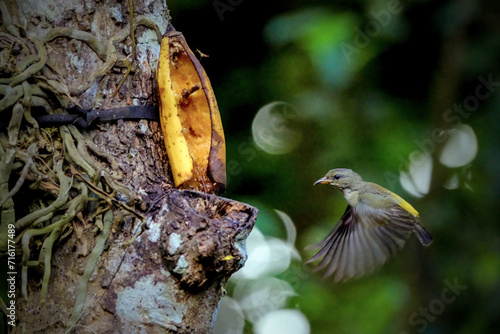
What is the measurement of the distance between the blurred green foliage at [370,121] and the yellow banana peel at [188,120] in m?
1.39

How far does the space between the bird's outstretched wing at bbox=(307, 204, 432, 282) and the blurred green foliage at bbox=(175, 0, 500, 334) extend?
574mm

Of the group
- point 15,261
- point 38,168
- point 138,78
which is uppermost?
point 138,78

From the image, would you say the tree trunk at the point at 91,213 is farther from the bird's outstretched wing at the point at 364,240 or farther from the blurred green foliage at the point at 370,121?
the blurred green foliage at the point at 370,121

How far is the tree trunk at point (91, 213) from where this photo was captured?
1864 mm

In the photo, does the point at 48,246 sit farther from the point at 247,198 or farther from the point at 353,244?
the point at 247,198

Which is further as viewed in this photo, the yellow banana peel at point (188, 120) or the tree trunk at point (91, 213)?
the yellow banana peel at point (188, 120)

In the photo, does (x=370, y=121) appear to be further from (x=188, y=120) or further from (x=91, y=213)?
(x=91, y=213)

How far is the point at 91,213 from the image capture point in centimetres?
195

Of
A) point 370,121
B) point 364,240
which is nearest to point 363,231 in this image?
point 364,240

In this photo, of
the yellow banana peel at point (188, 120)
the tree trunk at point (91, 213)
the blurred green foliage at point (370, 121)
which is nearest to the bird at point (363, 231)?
the blurred green foliage at point (370, 121)

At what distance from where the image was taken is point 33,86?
1.96 m

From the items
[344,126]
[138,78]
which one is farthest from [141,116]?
[344,126]

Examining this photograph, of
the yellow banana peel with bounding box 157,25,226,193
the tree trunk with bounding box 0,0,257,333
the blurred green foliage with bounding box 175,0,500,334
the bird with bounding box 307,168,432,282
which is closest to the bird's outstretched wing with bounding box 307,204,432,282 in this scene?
the bird with bounding box 307,168,432,282

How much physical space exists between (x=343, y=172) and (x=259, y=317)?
4.37ft
